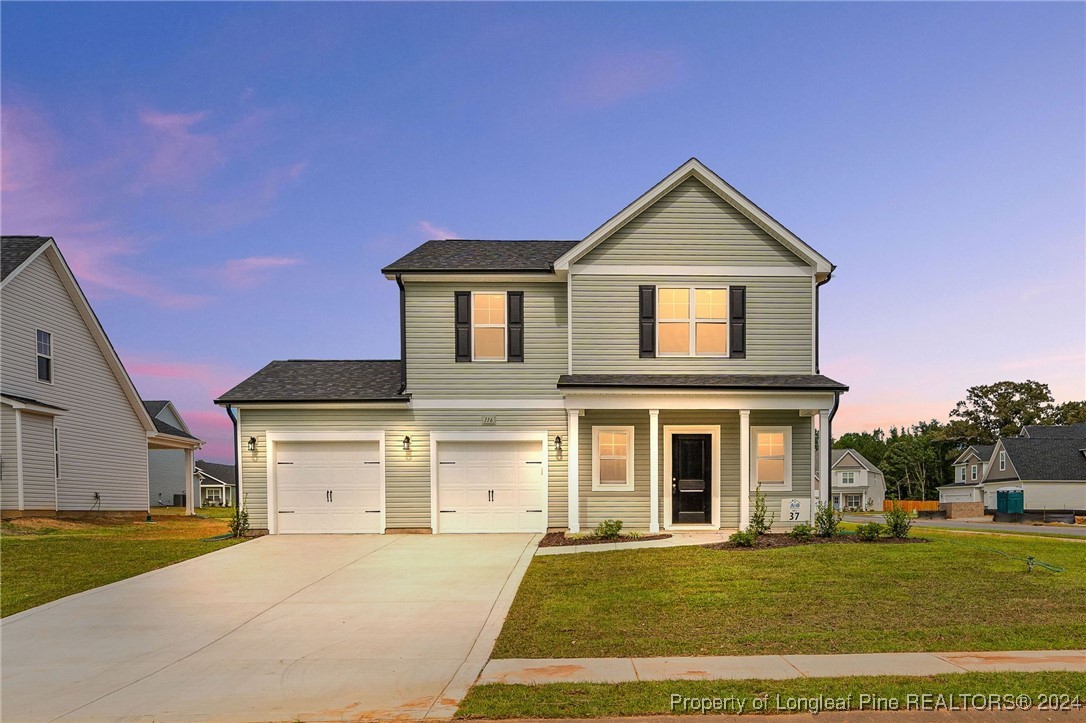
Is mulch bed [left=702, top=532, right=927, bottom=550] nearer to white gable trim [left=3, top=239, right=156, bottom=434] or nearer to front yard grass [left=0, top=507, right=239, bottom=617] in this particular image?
front yard grass [left=0, top=507, right=239, bottom=617]

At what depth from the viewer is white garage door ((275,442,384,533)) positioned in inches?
732

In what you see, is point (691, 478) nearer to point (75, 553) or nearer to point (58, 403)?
point (75, 553)

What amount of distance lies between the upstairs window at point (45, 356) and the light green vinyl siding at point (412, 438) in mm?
9747

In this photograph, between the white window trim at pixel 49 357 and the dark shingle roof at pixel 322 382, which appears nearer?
→ the dark shingle roof at pixel 322 382

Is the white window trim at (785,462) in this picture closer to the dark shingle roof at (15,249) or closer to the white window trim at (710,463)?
the white window trim at (710,463)

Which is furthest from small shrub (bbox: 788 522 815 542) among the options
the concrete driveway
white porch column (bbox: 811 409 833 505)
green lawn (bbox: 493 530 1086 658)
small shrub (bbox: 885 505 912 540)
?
the concrete driveway

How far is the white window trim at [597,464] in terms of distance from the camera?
18406mm

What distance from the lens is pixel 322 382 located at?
19359 mm

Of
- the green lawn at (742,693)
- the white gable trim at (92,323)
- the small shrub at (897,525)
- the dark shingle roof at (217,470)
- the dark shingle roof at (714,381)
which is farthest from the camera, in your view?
the dark shingle roof at (217,470)

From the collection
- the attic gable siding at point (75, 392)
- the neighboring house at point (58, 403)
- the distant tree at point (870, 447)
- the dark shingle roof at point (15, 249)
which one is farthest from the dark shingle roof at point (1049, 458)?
the dark shingle roof at point (15, 249)

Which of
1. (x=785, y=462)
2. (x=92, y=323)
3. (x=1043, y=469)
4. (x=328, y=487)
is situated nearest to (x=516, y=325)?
(x=328, y=487)

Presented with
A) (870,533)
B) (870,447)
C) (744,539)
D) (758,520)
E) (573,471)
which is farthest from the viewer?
(870,447)

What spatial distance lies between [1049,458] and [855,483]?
30.9 m

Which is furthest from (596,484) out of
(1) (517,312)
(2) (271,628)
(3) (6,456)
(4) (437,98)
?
(3) (6,456)
